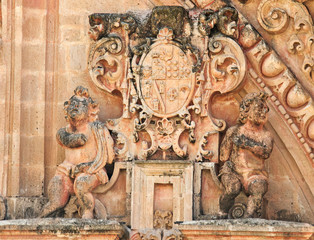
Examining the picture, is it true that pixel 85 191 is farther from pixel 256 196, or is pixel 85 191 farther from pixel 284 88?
pixel 284 88

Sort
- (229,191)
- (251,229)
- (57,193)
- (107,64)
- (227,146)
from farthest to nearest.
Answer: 1. (107,64)
2. (57,193)
3. (227,146)
4. (229,191)
5. (251,229)

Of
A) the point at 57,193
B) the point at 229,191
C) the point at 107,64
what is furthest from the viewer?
the point at 107,64

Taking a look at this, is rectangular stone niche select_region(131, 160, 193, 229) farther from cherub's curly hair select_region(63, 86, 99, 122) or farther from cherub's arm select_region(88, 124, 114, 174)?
cherub's curly hair select_region(63, 86, 99, 122)

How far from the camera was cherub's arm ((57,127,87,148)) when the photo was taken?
13438 mm

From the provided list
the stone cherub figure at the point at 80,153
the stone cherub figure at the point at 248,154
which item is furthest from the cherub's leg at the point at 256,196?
the stone cherub figure at the point at 80,153

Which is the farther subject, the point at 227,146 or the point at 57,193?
the point at 57,193

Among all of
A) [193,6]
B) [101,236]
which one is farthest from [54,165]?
[193,6]

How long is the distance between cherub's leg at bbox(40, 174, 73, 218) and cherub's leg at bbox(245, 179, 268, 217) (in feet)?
5.78

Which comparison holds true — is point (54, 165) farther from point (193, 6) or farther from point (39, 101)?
point (193, 6)

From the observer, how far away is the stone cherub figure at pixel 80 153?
13.4m

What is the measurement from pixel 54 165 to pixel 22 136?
1.41 ft

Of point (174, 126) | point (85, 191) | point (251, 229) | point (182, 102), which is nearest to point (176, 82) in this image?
point (182, 102)

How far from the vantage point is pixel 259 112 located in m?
13.1

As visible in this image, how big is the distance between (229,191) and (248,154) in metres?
0.40
